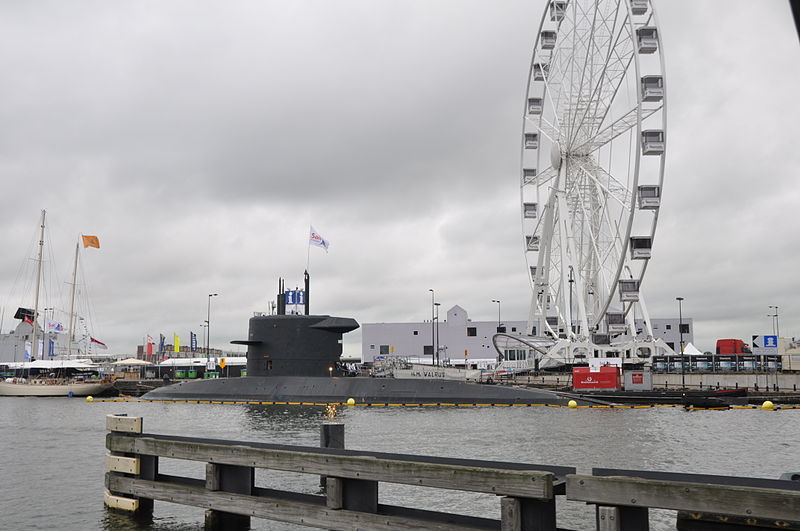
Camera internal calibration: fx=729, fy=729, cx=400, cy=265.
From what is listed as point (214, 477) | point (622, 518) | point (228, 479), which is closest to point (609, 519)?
point (622, 518)

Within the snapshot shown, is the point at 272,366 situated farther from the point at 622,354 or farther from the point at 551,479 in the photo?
the point at 551,479

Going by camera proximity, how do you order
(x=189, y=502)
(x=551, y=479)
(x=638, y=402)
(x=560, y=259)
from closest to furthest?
(x=551, y=479)
(x=189, y=502)
(x=638, y=402)
(x=560, y=259)

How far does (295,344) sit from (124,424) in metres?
29.2

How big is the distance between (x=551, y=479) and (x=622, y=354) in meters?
51.1

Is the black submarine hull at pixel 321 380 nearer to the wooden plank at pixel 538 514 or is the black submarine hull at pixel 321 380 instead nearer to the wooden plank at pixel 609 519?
the wooden plank at pixel 538 514

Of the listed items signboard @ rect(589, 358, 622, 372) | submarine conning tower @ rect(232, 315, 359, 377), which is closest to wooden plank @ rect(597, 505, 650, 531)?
submarine conning tower @ rect(232, 315, 359, 377)

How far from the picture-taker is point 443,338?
10825cm

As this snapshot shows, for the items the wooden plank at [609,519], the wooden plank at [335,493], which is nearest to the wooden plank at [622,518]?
the wooden plank at [609,519]

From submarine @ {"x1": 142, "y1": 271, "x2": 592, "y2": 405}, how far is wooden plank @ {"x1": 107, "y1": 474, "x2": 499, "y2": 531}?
93.5ft

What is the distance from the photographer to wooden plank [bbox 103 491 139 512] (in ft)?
42.8

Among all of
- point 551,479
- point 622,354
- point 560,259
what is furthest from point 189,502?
point 622,354

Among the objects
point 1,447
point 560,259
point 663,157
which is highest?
point 663,157

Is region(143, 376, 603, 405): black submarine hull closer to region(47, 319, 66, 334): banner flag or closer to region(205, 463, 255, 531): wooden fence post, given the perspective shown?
region(205, 463, 255, 531): wooden fence post

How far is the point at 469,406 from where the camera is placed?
41938 millimetres
